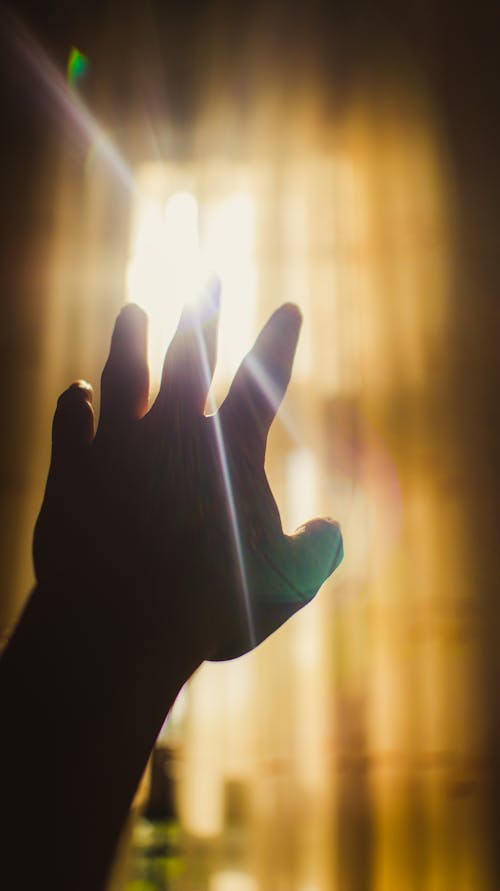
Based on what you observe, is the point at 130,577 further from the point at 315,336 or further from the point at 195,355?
the point at 315,336

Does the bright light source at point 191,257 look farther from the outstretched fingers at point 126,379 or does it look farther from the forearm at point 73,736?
the forearm at point 73,736

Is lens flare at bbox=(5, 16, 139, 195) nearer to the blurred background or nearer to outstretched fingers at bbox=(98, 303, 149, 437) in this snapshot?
the blurred background

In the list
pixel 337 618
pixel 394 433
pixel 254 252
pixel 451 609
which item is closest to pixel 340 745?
pixel 337 618

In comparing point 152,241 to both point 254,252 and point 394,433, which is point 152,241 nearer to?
point 254,252

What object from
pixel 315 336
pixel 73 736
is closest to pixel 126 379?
pixel 73 736

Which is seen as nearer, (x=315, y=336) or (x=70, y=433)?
(x=70, y=433)

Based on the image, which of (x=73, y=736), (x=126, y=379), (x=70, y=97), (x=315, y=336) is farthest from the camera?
(x=70, y=97)

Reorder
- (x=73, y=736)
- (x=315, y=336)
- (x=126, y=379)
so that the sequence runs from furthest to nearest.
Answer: (x=315, y=336) → (x=126, y=379) → (x=73, y=736)
